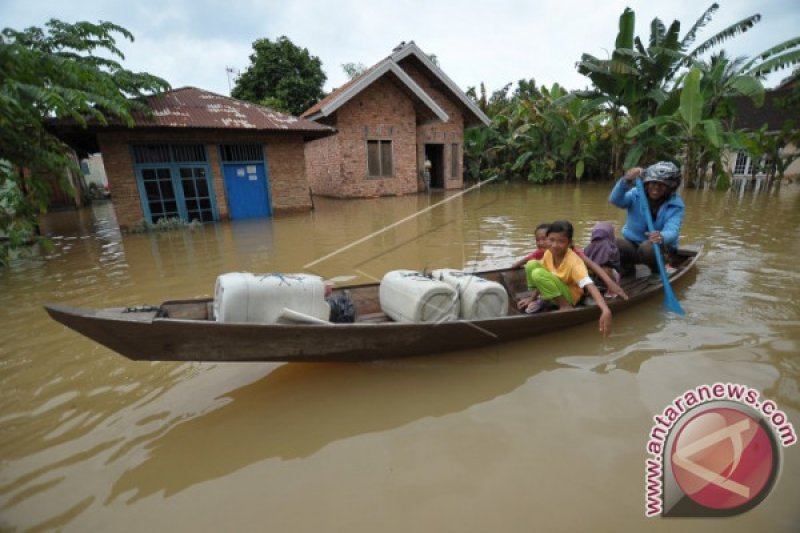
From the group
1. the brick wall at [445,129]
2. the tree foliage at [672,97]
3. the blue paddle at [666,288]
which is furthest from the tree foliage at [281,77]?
the blue paddle at [666,288]

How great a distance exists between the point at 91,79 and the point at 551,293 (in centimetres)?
879

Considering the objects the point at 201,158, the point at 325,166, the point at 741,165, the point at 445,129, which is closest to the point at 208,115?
the point at 201,158

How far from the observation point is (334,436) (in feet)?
8.01

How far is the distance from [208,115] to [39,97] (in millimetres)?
5200

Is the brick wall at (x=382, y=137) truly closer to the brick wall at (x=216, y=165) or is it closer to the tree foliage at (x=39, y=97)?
the brick wall at (x=216, y=165)

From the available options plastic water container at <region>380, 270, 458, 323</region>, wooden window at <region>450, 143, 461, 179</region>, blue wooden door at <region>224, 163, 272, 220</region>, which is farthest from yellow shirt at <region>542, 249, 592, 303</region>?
wooden window at <region>450, 143, 461, 179</region>

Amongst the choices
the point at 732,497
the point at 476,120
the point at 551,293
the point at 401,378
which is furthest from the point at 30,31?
the point at 476,120

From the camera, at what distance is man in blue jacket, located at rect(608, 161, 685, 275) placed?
13.4ft

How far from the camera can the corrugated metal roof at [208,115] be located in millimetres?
9586

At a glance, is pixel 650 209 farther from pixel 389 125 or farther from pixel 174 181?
pixel 389 125

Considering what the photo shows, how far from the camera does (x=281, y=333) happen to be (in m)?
2.38

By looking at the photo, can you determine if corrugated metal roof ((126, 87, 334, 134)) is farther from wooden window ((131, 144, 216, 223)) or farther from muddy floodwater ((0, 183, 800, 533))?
muddy floodwater ((0, 183, 800, 533))

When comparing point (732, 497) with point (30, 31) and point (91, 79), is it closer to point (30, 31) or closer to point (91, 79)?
point (91, 79)

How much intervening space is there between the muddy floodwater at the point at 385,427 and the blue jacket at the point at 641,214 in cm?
82
